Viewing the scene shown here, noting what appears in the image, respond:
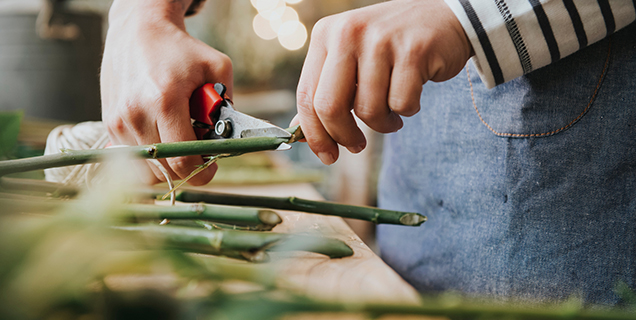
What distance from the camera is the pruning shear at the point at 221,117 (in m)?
0.52

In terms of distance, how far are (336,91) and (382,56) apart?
0.06 metres

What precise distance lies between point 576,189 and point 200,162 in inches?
22.6

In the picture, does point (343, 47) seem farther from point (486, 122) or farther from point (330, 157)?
point (486, 122)

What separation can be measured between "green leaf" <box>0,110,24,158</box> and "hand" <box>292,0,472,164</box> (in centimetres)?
31

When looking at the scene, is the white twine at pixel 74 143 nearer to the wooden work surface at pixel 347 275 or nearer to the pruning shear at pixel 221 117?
the pruning shear at pixel 221 117

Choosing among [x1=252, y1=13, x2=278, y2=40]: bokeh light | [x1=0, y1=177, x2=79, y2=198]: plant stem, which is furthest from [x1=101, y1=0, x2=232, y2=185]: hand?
[x1=252, y1=13, x2=278, y2=40]: bokeh light

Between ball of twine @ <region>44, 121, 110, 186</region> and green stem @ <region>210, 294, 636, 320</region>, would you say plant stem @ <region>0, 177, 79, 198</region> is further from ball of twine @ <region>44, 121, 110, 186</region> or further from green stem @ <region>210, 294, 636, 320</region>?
green stem @ <region>210, 294, 636, 320</region>

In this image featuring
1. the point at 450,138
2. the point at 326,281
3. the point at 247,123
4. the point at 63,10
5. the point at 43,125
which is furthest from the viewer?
the point at 63,10

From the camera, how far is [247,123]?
→ 20.6 inches

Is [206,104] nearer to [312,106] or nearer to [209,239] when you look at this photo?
[312,106]

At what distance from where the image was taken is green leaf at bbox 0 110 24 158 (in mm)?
365

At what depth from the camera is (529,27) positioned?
435 mm

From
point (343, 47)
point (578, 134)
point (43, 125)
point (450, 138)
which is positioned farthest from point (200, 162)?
point (43, 125)

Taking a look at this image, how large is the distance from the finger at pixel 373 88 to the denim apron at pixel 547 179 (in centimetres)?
26
